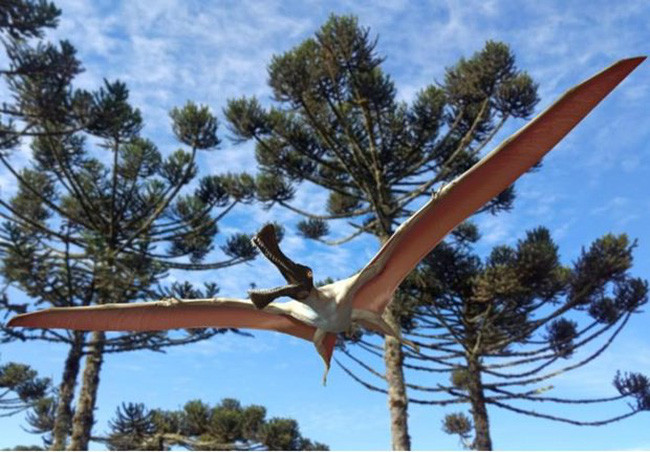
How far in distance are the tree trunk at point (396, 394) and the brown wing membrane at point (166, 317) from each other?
24.3 ft

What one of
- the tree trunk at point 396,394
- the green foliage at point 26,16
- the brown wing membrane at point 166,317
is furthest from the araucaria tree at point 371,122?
the brown wing membrane at point 166,317

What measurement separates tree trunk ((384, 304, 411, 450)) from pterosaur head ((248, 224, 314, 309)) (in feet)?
25.1

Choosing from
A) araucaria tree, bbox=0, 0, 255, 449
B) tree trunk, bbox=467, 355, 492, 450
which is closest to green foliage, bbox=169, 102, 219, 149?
araucaria tree, bbox=0, 0, 255, 449

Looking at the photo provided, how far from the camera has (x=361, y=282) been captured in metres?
1.52

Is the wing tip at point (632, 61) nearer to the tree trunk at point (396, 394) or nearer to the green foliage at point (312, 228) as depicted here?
the tree trunk at point (396, 394)

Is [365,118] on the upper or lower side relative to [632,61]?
upper

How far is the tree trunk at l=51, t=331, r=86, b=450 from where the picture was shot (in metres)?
10.8

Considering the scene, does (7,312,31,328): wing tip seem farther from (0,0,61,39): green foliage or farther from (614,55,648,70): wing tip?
(0,0,61,39): green foliage

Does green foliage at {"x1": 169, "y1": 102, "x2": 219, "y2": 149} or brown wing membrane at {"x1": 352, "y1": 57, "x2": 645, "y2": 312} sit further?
green foliage at {"x1": 169, "y1": 102, "x2": 219, "y2": 149}

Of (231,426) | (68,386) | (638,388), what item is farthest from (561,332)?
(68,386)

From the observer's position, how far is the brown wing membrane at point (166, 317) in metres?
1.58

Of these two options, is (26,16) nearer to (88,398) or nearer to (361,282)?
(88,398)

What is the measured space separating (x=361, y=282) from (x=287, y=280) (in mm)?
196

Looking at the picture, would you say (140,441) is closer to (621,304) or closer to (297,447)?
(297,447)
